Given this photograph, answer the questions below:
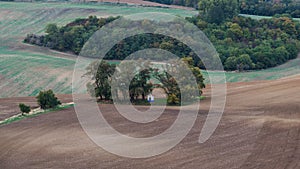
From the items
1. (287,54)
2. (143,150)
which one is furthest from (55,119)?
(287,54)

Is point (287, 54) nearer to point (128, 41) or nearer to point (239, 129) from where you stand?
point (128, 41)

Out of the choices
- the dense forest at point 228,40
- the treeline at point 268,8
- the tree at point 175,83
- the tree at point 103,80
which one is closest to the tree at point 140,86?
the tree at point 175,83

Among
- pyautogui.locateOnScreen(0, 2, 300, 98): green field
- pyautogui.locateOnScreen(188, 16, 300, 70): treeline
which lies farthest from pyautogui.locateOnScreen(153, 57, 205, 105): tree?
pyautogui.locateOnScreen(188, 16, 300, 70): treeline

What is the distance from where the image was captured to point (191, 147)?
133 ft

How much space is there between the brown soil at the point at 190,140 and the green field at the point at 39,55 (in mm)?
15829

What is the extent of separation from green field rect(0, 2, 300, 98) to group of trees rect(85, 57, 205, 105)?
10.7 metres

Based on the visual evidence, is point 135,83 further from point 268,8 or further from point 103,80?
point 268,8

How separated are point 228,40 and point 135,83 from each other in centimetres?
3437

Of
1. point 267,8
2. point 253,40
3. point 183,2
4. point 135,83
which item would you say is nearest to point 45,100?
point 135,83

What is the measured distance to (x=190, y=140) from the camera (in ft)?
140

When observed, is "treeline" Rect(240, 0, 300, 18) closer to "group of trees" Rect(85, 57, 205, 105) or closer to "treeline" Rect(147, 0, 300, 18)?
"treeline" Rect(147, 0, 300, 18)

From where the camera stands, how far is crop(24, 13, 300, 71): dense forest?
282 feet

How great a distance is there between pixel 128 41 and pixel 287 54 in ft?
69.0

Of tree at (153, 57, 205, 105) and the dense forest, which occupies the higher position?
tree at (153, 57, 205, 105)
